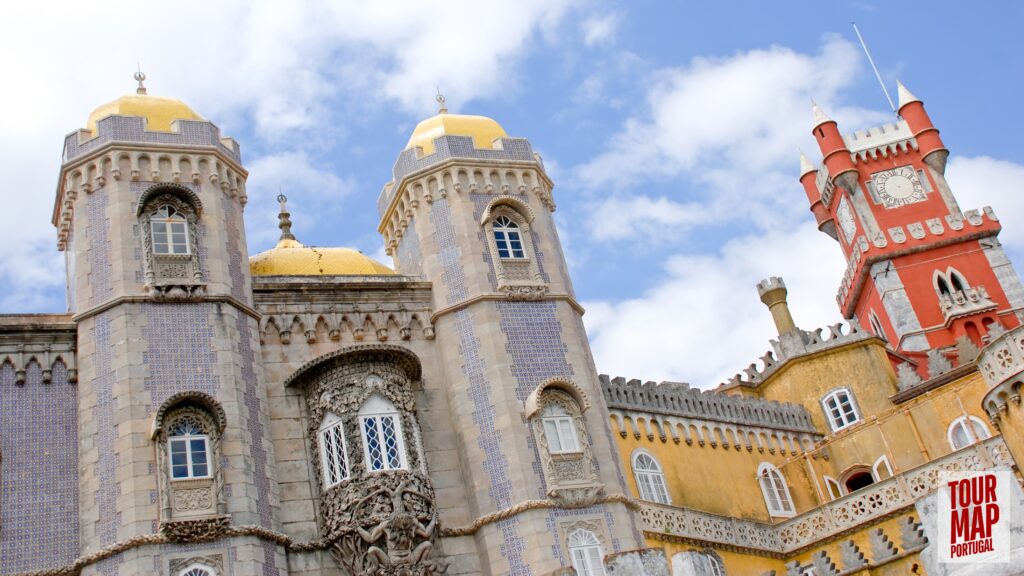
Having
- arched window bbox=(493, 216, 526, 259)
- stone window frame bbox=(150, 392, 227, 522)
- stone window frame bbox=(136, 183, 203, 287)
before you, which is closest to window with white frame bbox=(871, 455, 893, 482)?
arched window bbox=(493, 216, 526, 259)

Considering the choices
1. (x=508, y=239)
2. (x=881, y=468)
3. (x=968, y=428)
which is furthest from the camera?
(x=881, y=468)

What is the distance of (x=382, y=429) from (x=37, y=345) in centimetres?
683

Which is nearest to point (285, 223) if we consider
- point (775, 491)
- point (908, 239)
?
point (775, 491)

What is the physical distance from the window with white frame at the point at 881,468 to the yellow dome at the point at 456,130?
14352mm

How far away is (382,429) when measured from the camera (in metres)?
21.8

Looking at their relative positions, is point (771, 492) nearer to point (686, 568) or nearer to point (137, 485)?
point (137, 485)

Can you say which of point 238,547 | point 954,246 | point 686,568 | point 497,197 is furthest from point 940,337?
point 686,568

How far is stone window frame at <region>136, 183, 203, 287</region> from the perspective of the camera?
21953 millimetres

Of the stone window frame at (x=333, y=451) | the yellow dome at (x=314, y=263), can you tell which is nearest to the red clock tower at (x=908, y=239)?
the yellow dome at (x=314, y=263)

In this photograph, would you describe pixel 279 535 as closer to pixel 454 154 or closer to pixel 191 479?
pixel 191 479

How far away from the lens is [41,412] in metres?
21.0

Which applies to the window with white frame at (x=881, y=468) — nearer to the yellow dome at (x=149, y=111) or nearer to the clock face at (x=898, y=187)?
the clock face at (x=898, y=187)

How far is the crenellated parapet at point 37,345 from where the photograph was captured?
2131cm

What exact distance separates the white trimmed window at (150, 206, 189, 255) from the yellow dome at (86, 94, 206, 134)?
2.02m
